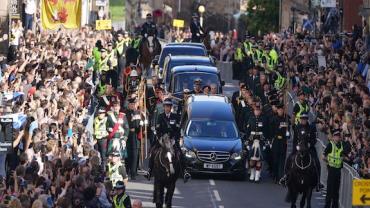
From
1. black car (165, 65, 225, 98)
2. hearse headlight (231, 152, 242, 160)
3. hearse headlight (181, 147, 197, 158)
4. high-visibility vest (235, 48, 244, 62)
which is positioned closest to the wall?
high-visibility vest (235, 48, 244, 62)

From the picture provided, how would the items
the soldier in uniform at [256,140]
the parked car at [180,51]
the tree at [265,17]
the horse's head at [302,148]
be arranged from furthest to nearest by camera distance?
the tree at [265,17]
the parked car at [180,51]
the soldier in uniform at [256,140]
the horse's head at [302,148]

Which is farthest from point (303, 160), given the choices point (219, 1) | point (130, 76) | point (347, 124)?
point (219, 1)

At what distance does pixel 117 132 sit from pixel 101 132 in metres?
0.38

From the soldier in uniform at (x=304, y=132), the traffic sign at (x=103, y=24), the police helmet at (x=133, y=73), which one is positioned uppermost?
the traffic sign at (x=103, y=24)

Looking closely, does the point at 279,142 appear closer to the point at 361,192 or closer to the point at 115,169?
the point at 115,169

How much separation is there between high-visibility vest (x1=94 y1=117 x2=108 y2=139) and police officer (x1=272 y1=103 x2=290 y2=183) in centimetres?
400

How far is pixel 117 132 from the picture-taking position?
36594mm

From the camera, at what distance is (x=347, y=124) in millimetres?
35312

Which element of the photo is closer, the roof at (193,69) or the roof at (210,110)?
the roof at (210,110)

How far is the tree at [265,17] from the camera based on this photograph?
265ft

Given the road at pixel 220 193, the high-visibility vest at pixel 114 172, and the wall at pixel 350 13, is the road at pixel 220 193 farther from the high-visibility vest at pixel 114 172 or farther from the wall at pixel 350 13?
the wall at pixel 350 13

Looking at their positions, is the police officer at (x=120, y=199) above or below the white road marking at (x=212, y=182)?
above

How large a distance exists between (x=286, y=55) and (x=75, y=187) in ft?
92.2

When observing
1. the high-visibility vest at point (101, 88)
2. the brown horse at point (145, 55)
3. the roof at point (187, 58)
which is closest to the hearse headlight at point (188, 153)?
the high-visibility vest at point (101, 88)
